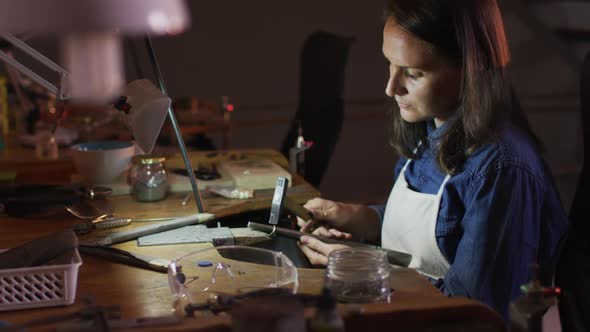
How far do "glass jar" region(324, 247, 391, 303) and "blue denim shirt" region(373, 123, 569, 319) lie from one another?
0.32 m

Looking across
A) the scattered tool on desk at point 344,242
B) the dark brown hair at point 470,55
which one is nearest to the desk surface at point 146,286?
the scattered tool on desk at point 344,242

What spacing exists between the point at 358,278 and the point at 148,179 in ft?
3.26

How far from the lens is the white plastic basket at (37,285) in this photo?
1.28 m

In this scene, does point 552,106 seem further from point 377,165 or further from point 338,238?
point 338,238

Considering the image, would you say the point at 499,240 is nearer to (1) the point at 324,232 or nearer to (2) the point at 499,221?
(2) the point at 499,221

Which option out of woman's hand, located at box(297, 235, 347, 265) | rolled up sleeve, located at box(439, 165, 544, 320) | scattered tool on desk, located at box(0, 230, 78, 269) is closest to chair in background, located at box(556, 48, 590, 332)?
rolled up sleeve, located at box(439, 165, 544, 320)

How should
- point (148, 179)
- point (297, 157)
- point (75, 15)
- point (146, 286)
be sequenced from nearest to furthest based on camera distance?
point (75, 15)
point (146, 286)
point (148, 179)
point (297, 157)

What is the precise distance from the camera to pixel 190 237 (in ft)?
5.74

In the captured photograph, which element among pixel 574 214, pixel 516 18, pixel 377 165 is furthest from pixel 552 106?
pixel 574 214

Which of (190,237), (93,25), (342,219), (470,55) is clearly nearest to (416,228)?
(342,219)

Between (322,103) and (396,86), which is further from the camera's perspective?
(322,103)

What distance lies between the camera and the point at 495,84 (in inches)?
66.7

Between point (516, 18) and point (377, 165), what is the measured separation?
1426 mm

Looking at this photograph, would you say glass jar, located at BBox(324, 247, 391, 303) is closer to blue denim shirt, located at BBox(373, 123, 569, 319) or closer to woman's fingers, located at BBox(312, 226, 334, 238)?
blue denim shirt, located at BBox(373, 123, 569, 319)
